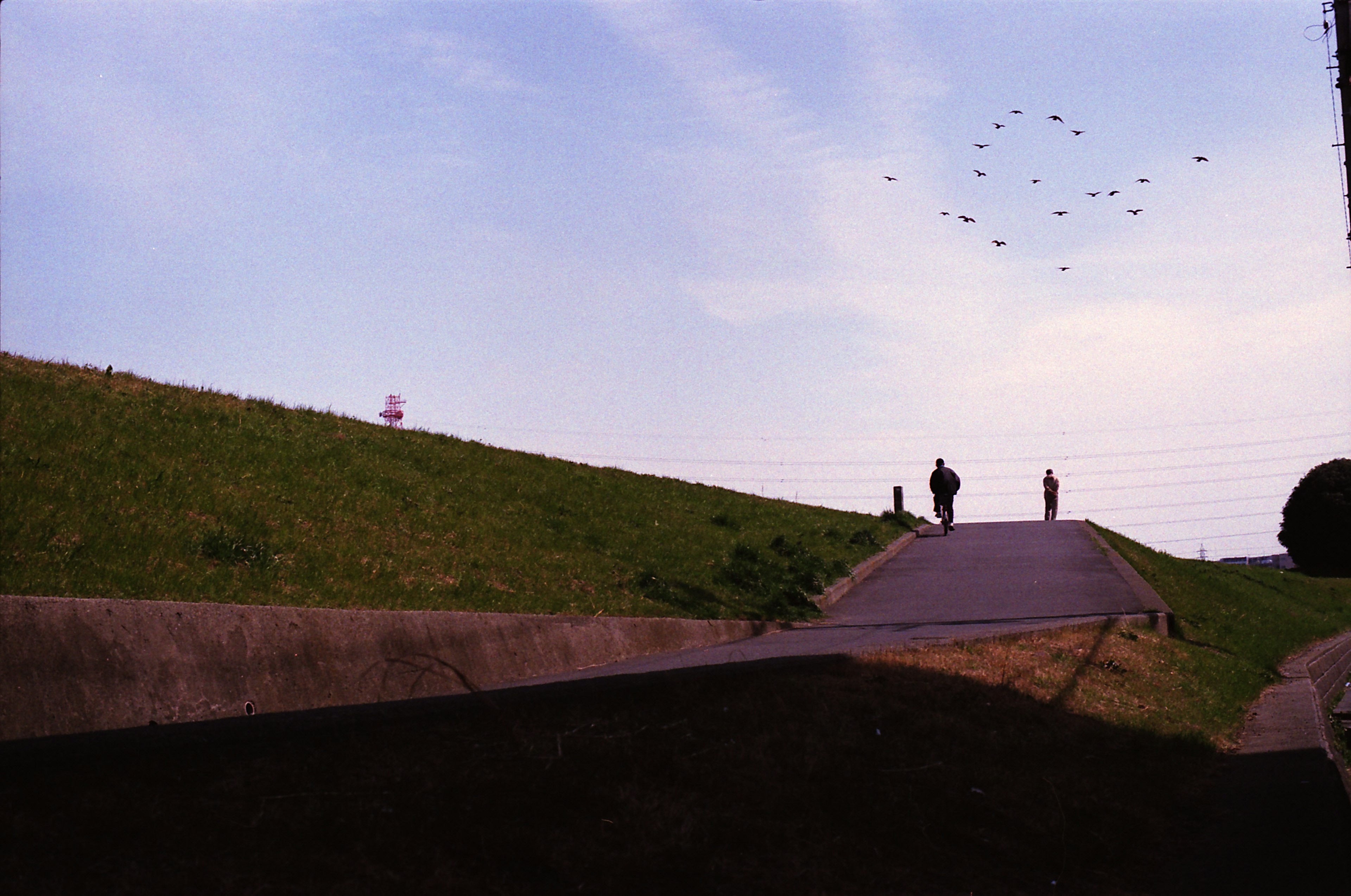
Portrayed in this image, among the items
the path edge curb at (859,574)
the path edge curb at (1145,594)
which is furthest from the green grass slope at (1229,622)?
the path edge curb at (859,574)

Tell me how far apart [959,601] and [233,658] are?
11.7 m

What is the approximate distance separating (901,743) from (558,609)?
A: 591 centimetres

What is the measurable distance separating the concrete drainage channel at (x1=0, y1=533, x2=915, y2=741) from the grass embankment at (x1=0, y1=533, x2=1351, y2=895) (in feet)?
1.98

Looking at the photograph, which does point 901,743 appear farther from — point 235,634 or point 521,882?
point 235,634

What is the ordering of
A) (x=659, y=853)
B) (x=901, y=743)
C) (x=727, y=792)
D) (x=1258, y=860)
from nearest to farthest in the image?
(x=659, y=853)
(x=727, y=792)
(x=1258, y=860)
(x=901, y=743)

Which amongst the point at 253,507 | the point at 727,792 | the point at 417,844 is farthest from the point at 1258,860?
the point at 253,507

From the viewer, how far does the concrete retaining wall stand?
6.29m

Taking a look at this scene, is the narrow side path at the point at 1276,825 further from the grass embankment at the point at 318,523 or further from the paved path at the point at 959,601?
the grass embankment at the point at 318,523

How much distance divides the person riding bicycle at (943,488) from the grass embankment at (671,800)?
64.9 ft

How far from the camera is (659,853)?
458 cm

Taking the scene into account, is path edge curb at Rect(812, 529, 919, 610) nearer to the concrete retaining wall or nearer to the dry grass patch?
the dry grass patch

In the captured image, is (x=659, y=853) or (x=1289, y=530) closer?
(x=659, y=853)

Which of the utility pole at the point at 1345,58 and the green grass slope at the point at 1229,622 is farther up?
the utility pole at the point at 1345,58

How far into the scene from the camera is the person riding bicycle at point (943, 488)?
28.6 metres
